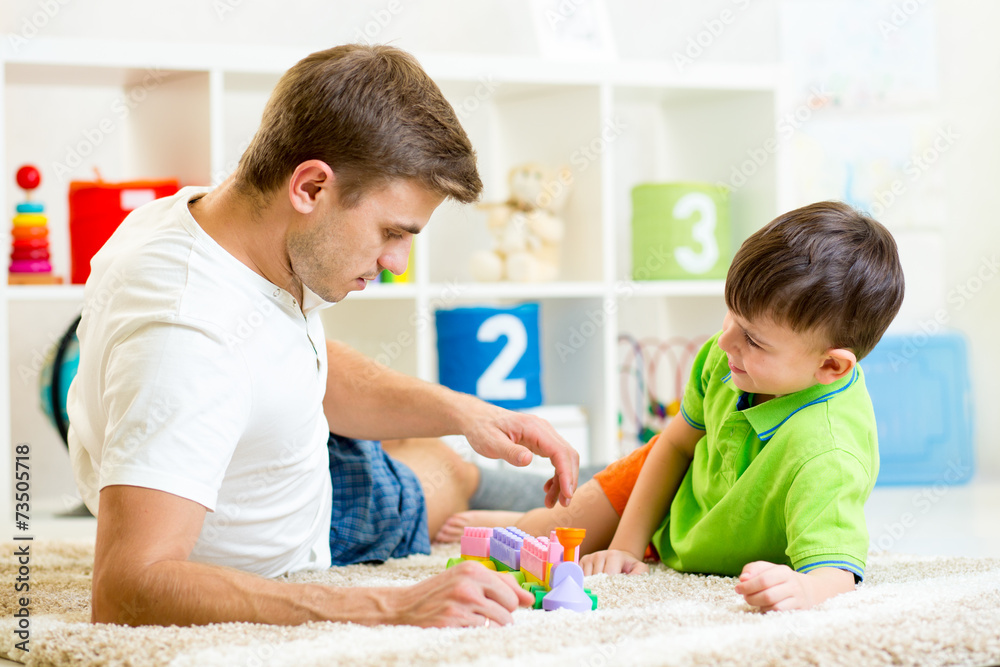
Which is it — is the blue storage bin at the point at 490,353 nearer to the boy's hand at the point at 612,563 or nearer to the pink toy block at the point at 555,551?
the boy's hand at the point at 612,563

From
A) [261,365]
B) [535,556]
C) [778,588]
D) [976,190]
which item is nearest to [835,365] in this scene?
[778,588]

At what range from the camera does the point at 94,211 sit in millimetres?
1732

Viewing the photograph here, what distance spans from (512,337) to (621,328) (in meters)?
0.53

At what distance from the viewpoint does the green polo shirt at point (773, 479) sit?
948mm

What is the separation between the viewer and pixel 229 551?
100 cm

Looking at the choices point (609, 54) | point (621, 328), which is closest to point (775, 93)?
point (609, 54)

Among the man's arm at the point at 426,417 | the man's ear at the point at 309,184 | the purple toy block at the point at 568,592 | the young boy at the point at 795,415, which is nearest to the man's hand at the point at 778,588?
the young boy at the point at 795,415

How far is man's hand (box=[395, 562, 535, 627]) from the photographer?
0.78 m

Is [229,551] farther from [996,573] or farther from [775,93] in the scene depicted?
[775,93]

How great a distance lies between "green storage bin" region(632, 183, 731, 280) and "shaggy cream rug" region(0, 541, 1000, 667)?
1173 millimetres

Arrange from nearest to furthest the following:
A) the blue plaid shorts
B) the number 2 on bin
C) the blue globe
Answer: the blue plaid shorts, the blue globe, the number 2 on bin

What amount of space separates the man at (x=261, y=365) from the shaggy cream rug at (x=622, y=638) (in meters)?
0.03

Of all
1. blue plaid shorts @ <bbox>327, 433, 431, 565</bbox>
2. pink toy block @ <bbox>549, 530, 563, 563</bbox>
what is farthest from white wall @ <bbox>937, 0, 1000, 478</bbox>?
pink toy block @ <bbox>549, 530, 563, 563</bbox>

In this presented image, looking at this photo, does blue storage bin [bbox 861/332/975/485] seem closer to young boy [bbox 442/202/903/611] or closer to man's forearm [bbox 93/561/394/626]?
young boy [bbox 442/202/903/611]
